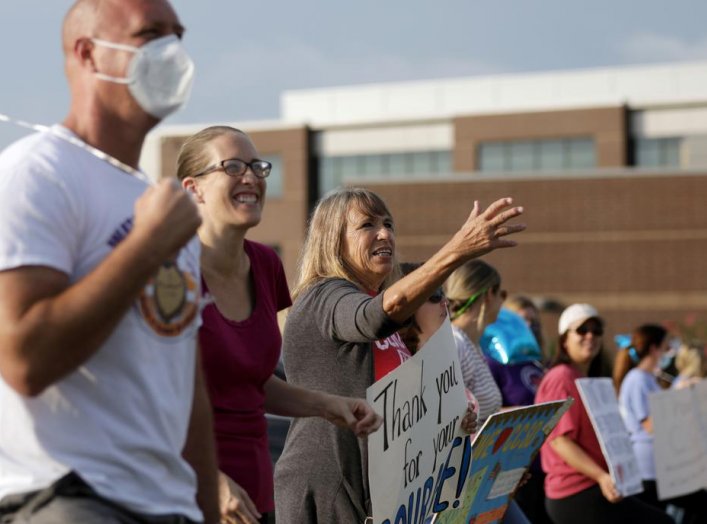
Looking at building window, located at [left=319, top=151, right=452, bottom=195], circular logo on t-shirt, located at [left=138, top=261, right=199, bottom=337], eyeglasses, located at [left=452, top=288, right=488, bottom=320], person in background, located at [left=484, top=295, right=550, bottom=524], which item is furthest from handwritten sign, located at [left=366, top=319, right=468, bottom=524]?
building window, located at [left=319, top=151, right=452, bottom=195]

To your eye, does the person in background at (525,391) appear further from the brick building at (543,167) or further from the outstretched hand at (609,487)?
the brick building at (543,167)

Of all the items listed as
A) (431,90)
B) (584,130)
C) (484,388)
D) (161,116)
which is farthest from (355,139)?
(161,116)

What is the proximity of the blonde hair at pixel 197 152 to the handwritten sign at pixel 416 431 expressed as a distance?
1022 millimetres

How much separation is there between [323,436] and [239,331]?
98cm

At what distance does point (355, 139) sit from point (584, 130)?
965 centimetres

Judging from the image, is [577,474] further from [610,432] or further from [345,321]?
[345,321]

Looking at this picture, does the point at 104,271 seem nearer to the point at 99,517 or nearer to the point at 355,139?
the point at 99,517

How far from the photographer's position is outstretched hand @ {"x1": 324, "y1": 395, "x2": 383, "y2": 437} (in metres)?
3.96

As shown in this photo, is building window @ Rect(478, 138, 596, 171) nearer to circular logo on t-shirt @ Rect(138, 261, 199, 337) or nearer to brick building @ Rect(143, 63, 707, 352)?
brick building @ Rect(143, 63, 707, 352)

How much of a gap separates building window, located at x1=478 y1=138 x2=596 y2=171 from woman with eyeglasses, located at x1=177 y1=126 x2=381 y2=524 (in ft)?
158

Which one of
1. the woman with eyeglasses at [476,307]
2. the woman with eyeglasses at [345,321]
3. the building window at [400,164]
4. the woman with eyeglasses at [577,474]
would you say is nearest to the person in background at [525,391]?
the woman with eyeglasses at [577,474]

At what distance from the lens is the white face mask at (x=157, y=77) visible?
8.79 feet

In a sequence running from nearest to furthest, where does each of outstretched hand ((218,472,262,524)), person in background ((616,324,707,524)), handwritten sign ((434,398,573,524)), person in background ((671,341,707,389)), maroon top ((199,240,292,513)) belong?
1. outstretched hand ((218,472,262,524))
2. maroon top ((199,240,292,513))
3. handwritten sign ((434,398,573,524))
4. person in background ((616,324,707,524))
5. person in background ((671,341,707,389))

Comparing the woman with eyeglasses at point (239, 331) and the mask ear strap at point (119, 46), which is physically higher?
the mask ear strap at point (119, 46)
